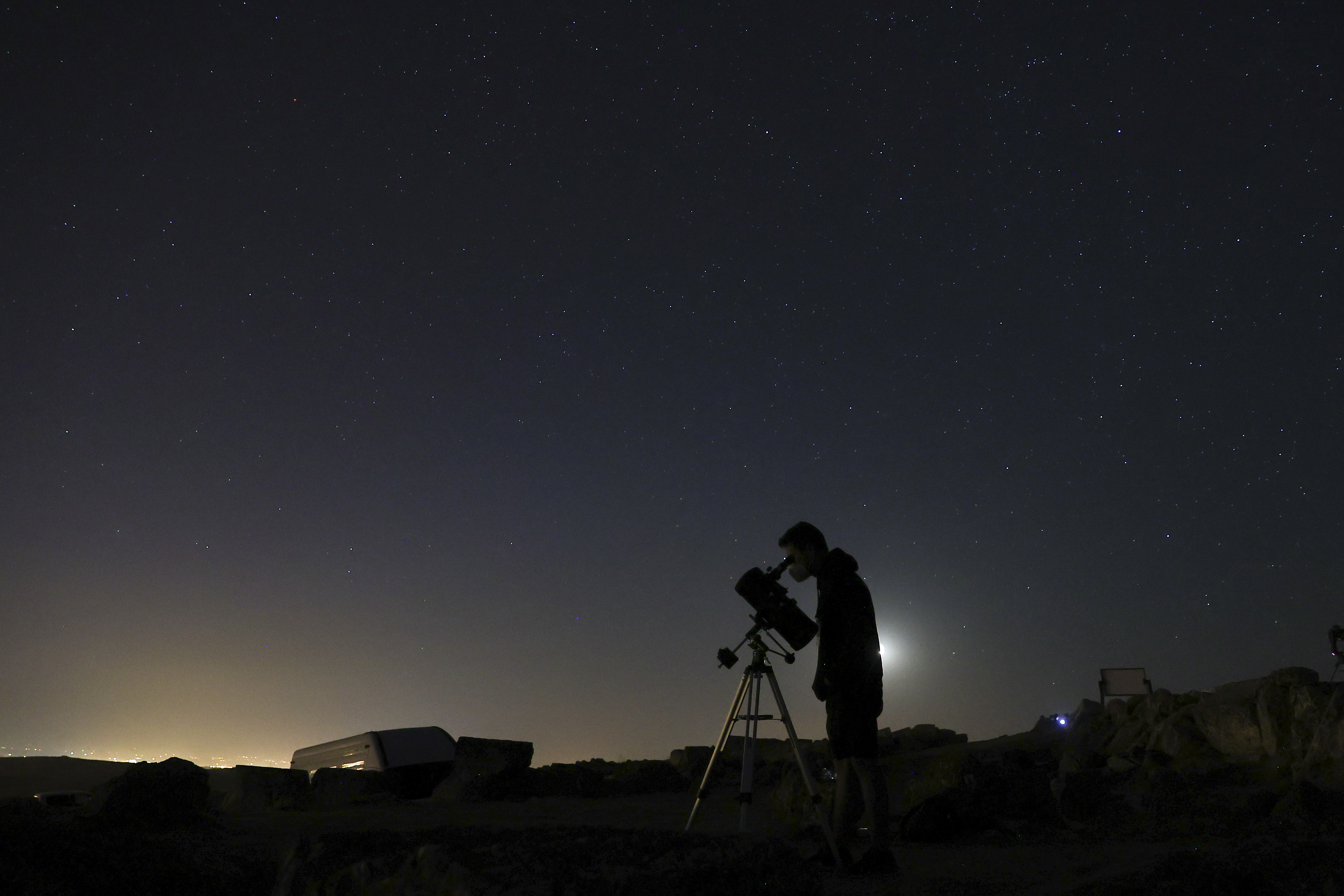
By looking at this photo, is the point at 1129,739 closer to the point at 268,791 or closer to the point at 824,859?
the point at 824,859

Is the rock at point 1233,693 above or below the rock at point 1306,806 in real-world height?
above

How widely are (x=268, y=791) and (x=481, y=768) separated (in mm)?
2361

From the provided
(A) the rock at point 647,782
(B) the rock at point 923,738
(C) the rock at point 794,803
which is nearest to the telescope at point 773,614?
(C) the rock at point 794,803

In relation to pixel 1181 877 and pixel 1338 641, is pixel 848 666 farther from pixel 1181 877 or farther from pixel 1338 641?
pixel 1338 641

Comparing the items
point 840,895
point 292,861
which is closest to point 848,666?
point 840,895

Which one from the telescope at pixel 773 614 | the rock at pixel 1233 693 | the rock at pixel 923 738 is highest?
the telescope at pixel 773 614

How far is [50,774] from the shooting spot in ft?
50.4

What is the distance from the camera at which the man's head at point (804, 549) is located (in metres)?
5.07

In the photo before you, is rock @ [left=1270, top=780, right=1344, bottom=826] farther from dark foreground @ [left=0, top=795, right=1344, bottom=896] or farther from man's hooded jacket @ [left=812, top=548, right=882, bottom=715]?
man's hooded jacket @ [left=812, top=548, right=882, bottom=715]

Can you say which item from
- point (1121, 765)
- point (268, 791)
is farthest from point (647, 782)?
point (1121, 765)

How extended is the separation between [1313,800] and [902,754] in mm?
9961

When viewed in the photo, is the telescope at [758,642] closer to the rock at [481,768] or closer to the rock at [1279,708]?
the rock at [481,768]

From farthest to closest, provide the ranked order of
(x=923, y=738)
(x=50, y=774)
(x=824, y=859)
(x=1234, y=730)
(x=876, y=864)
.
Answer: (x=923, y=738) → (x=50, y=774) → (x=1234, y=730) → (x=824, y=859) → (x=876, y=864)

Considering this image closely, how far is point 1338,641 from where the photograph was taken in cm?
1182
